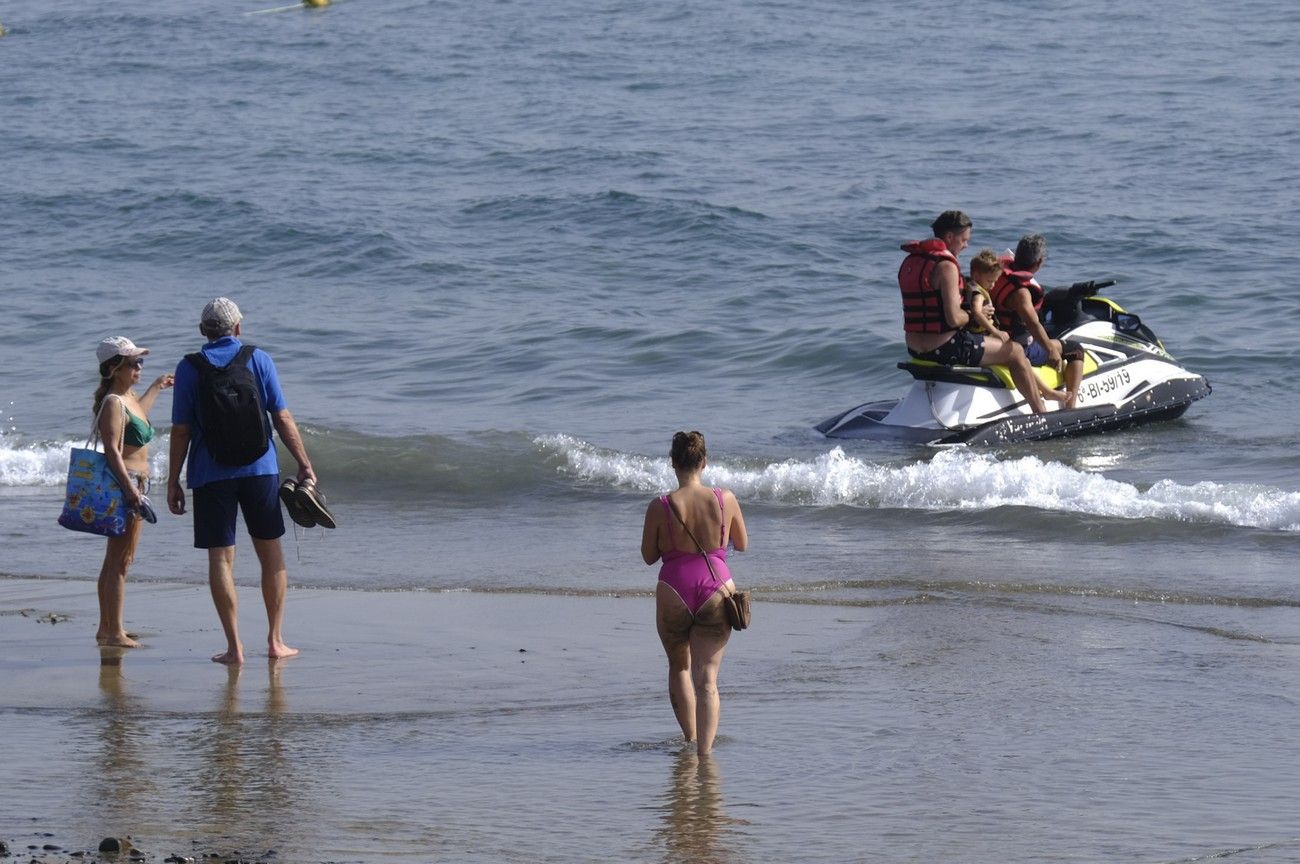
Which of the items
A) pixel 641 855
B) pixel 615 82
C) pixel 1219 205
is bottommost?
pixel 641 855

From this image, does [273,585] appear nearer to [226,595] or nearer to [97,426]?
[226,595]

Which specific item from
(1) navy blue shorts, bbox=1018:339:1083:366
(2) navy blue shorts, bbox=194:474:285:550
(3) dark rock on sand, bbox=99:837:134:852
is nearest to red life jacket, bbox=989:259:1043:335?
(1) navy blue shorts, bbox=1018:339:1083:366

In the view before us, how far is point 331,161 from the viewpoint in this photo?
26.4m

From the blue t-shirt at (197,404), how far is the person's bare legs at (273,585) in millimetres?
312

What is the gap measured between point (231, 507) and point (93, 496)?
2.19 ft

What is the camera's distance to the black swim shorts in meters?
12.3

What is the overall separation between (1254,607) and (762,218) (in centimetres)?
1359

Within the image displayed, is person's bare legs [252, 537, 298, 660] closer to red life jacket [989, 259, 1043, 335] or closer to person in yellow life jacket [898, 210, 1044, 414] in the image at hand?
person in yellow life jacket [898, 210, 1044, 414]

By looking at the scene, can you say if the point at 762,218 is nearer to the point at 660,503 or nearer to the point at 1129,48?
the point at 1129,48

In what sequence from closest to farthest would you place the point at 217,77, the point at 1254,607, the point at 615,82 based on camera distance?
the point at 1254,607 → the point at 615,82 → the point at 217,77

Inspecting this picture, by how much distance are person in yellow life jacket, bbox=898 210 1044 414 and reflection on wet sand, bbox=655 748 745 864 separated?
640cm

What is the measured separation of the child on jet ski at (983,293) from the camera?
12250 millimetres

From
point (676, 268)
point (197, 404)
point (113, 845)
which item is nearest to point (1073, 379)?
point (197, 404)

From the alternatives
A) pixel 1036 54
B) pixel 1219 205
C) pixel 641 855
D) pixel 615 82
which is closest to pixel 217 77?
pixel 615 82
